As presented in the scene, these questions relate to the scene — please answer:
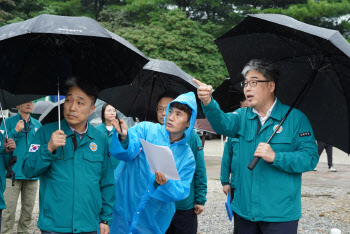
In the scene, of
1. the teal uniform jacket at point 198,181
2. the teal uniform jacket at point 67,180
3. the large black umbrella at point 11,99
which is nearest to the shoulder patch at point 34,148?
the teal uniform jacket at point 67,180

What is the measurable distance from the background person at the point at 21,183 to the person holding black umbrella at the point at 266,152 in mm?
3522

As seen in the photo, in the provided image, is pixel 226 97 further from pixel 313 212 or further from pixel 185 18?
pixel 185 18

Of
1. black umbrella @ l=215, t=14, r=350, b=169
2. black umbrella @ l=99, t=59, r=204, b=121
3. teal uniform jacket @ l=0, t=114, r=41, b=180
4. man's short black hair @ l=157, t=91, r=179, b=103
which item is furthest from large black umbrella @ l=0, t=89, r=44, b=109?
black umbrella @ l=215, t=14, r=350, b=169

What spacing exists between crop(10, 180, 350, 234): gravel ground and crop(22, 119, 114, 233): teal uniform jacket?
395 centimetres

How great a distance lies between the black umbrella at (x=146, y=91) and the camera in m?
5.44

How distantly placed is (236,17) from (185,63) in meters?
7.43

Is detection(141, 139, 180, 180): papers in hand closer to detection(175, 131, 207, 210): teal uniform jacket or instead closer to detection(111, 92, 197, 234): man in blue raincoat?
detection(111, 92, 197, 234): man in blue raincoat

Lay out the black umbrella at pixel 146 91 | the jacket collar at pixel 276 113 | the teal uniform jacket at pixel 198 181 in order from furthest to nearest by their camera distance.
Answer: the black umbrella at pixel 146 91
the teal uniform jacket at pixel 198 181
the jacket collar at pixel 276 113

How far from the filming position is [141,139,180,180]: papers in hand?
3.58m

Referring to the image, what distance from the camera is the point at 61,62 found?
154 inches

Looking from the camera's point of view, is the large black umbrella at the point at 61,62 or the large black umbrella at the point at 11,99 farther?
the large black umbrella at the point at 11,99

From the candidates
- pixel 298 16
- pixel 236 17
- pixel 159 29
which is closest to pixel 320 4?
pixel 298 16

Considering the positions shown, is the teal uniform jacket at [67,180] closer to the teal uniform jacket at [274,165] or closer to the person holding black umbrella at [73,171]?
the person holding black umbrella at [73,171]

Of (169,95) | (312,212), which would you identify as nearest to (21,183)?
(169,95)
